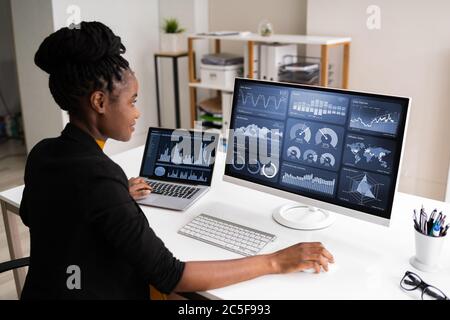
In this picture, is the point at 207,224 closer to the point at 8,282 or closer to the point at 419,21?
the point at 8,282

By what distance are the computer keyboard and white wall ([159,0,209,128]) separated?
2910 mm

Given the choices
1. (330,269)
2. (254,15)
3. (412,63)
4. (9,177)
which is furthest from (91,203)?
(9,177)

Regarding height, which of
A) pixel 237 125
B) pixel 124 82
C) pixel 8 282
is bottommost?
pixel 8 282

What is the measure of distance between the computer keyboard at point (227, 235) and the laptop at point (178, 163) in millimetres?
208

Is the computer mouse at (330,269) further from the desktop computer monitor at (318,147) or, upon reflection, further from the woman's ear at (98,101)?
the woman's ear at (98,101)

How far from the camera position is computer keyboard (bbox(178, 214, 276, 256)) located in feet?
4.59

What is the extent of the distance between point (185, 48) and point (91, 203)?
3.39 metres

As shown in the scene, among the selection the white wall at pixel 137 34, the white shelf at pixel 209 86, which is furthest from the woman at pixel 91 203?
the white wall at pixel 137 34

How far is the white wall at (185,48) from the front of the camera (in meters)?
4.18

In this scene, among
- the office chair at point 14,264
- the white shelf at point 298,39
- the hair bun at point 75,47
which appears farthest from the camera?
the white shelf at point 298,39
